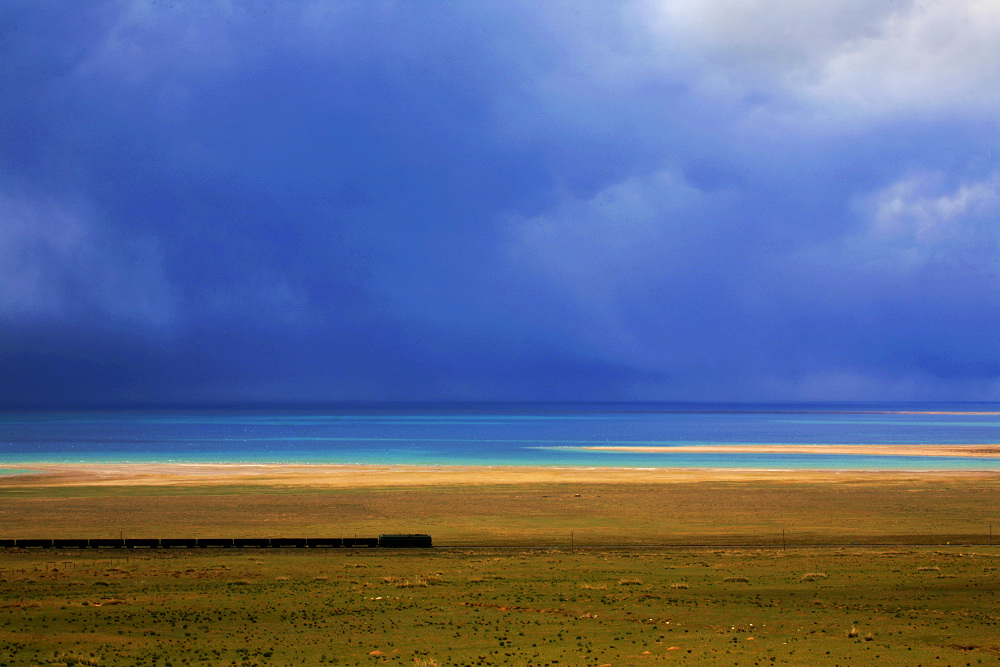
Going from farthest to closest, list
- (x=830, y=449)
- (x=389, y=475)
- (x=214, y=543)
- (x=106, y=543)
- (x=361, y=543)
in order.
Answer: (x=830, y=449), (x=389, y=475), (x=361, y=543), (x=214, y=543), (x=106, y=543)

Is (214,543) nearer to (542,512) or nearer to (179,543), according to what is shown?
(179,543)

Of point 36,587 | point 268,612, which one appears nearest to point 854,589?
point 268,612

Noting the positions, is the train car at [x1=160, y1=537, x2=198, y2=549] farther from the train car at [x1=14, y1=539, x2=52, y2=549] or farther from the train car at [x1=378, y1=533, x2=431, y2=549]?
the train car at [x1=378, y1=533, x2=431, y2=549]

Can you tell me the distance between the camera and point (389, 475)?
80.6 m

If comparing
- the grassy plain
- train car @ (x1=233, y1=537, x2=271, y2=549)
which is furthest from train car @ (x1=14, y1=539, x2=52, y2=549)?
train car @ (x1=233, y1=537, x2=271, y2=549)

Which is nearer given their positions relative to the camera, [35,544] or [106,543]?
[35,544]

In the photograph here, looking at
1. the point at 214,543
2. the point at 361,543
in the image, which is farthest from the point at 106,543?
the point at 361,543

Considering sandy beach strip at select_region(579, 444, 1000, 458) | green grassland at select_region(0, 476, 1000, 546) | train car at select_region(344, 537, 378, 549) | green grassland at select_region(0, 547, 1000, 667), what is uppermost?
sandy beach strip at select_region(579, 444, 1000, 458)

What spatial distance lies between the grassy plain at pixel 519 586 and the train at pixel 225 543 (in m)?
1.54

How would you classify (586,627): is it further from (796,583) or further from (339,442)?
(339,442)

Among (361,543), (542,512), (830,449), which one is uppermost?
(830,449)

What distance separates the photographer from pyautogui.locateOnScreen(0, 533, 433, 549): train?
136 ft

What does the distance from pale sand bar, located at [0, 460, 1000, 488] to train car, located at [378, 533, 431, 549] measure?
29370 mm

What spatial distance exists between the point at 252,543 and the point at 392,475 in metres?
38.5
